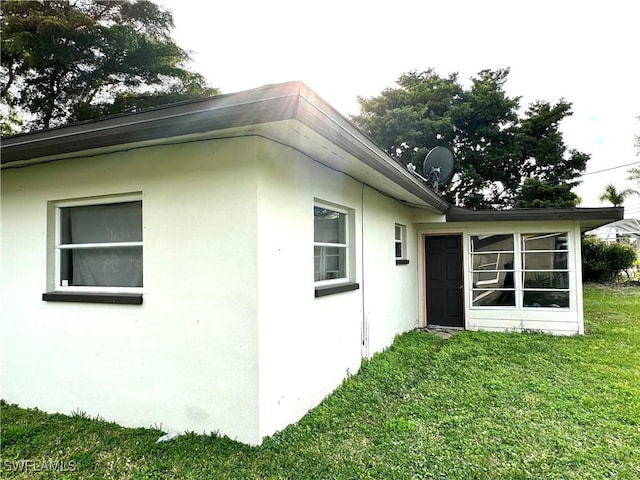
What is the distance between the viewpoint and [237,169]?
283 cm

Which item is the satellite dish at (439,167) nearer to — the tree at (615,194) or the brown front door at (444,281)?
the brown front door at (444,281)

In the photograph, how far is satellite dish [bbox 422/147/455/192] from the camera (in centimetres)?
764

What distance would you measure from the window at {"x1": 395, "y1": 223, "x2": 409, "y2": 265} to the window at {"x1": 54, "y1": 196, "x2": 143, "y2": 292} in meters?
4.71

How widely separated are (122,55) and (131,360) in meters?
14.5

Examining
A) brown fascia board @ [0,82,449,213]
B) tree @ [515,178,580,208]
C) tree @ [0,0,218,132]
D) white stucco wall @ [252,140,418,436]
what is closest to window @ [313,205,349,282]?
white stucco wall @ [252,140,418,436]

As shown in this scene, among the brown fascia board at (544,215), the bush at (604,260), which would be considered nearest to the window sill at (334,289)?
the brown fascia board at (544,215)

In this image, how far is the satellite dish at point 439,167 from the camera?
301 inches

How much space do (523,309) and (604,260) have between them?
13.1 meters

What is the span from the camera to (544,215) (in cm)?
654

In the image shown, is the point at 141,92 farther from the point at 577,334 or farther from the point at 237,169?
the point at 577,334

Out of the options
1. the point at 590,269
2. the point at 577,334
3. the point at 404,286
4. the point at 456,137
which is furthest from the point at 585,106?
the point at 404,286

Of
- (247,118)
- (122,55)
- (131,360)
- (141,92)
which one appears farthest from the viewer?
(141,92)

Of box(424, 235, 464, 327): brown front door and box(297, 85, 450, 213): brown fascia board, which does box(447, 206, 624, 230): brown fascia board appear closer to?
box(424, 235, 464, 327): brown front door

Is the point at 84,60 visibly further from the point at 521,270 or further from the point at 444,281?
the point at 521,270
